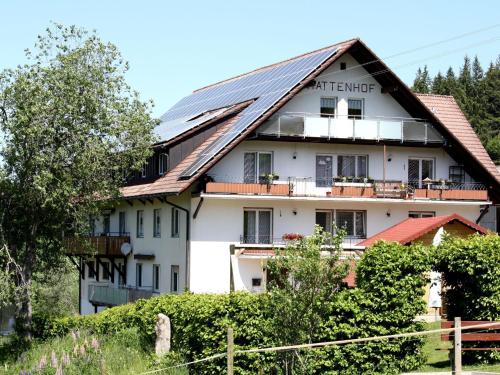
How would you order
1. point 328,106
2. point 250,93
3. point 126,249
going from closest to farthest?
point 328,106 < point 250,93 < point 126,249

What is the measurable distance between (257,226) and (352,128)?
5.85 m

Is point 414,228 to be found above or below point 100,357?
above

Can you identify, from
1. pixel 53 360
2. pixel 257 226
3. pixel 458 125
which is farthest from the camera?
pixel 458 125

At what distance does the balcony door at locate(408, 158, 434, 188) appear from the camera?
45.1m

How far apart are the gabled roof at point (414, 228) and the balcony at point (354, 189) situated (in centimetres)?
153

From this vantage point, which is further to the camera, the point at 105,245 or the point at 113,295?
the point at 105,245

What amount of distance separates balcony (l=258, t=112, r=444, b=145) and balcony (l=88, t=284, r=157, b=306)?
351 inches

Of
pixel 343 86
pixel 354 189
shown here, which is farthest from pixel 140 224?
pixel 343 86

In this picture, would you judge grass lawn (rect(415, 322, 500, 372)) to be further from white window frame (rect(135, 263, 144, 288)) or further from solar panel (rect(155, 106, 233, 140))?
white window frame (rect(135, 263, 144, 288))

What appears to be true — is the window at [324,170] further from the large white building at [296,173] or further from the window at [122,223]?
the window at [122,223]

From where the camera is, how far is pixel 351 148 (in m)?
44.0

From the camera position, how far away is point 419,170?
148 ft

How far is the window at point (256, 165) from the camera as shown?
42.1 meters

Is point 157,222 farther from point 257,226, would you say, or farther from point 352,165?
point 352,165
